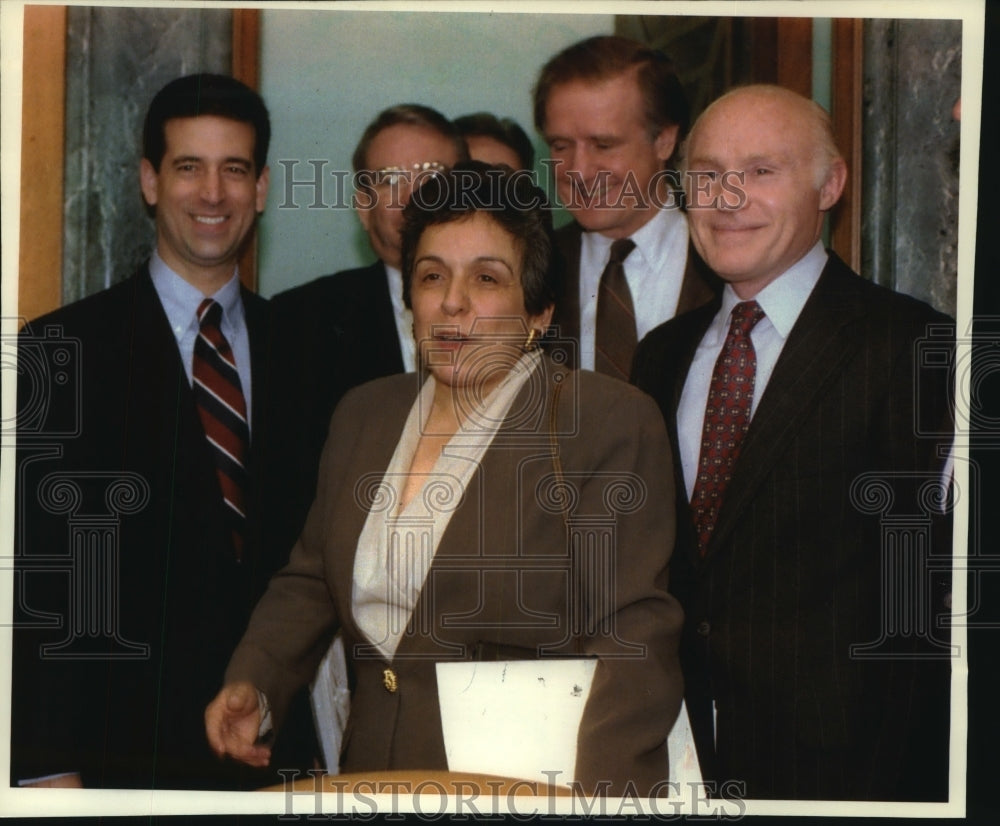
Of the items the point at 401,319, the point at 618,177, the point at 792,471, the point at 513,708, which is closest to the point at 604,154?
the point at 618,177

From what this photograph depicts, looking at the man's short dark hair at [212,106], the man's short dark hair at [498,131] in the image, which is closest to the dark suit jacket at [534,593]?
the man's short dark hair at [498,131]

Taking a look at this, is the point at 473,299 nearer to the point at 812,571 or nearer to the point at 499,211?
the point at 499,211

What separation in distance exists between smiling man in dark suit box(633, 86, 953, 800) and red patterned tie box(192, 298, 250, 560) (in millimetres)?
861

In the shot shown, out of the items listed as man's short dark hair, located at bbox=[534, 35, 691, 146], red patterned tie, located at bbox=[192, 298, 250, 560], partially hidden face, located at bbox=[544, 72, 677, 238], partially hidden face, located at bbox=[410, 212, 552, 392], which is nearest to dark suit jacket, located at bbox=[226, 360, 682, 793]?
partially hidden face, located at bbox=[410, 212, 552, 392]

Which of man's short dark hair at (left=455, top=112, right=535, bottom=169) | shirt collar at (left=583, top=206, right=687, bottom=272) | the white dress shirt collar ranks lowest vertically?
the white dress shirt collar

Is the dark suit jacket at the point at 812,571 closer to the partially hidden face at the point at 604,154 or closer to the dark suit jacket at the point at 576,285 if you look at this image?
the dark suit jacket at the point at 576,285

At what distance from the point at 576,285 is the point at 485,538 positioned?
566 millimetres

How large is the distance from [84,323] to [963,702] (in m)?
2.06

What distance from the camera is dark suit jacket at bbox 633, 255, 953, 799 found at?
2824mm

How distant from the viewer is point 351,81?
9.69 feet

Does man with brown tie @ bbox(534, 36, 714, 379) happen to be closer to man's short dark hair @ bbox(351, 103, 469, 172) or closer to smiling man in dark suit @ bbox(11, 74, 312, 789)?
man's short dark hair @ bbox(351, 103, 469, 172)

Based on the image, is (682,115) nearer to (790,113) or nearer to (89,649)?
(790,113)

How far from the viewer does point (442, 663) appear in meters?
2.78

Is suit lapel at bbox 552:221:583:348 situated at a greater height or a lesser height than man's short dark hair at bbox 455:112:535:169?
lesser
